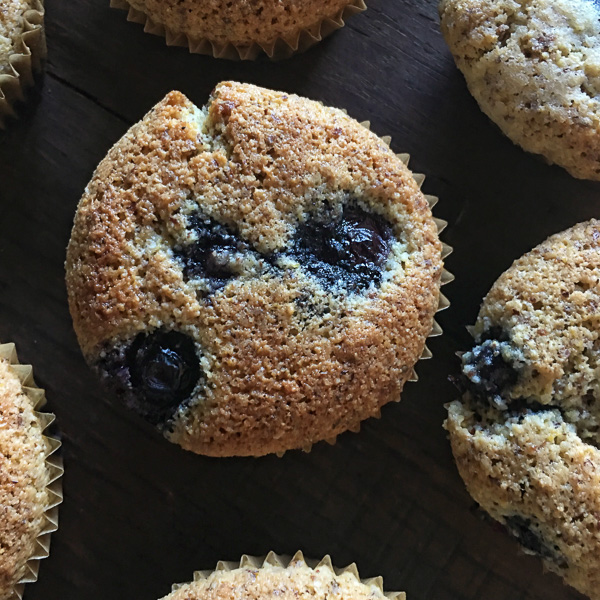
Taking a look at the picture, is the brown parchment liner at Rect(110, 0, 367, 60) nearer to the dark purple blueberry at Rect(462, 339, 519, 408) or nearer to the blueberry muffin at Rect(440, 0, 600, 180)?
the blueberry muffin at Rect(440, 0, 600, 180)

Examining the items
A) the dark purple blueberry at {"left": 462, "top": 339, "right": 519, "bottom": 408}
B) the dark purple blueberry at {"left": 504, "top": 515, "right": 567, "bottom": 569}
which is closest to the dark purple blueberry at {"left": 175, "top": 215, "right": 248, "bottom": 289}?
the dark purple blueberry at {"left": 462, "top": 339, "right": 519, "bottom": 408}

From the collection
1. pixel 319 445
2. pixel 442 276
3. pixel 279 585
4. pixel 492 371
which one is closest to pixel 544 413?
pixel 492 371

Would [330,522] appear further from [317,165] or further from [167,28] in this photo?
[167,28]

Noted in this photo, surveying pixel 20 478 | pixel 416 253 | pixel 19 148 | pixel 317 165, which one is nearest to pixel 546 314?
pixel 416 253

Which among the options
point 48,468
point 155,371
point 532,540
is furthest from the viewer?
point 48,468

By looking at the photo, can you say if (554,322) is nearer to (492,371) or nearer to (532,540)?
(492,371)

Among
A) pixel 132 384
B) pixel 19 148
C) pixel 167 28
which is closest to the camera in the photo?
pixel 132 384
